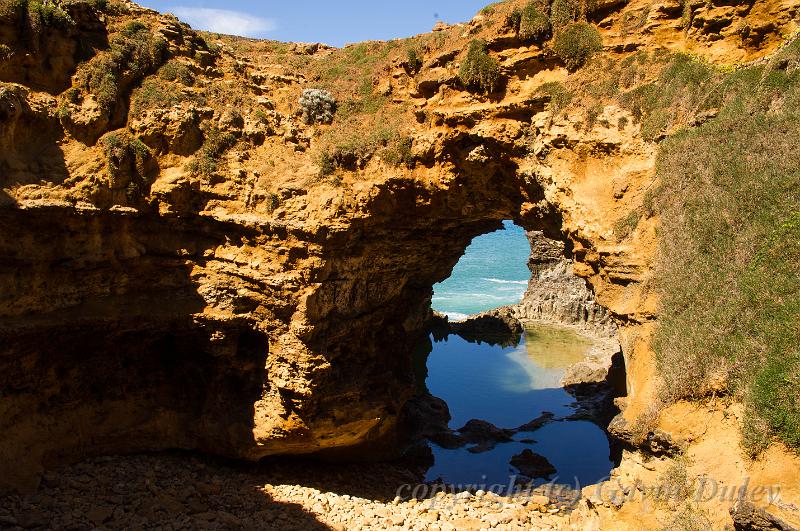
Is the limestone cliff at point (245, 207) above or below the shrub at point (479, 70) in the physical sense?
below

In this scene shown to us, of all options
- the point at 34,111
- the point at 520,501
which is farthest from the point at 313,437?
the point at 34,111

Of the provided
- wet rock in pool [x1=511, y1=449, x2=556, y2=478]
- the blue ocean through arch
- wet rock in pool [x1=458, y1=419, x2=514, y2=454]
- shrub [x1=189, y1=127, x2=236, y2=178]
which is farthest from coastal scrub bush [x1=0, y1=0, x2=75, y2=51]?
wet rock in pool [x1=511, y1=449, x2=556, y2=478]

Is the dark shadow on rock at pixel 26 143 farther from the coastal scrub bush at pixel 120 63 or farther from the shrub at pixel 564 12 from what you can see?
the shrub at pixel 564 12

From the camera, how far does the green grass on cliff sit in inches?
368

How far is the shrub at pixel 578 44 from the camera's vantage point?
1579 centimetres

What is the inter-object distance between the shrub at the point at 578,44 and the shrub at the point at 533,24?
0.51 meters

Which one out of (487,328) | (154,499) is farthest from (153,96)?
(487,328)

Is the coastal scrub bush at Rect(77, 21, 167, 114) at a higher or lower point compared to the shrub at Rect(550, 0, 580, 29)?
lower

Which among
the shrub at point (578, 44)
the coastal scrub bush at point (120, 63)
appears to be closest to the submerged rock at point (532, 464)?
the shrub at point (578, 44)

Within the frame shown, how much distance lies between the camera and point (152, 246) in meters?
16.2

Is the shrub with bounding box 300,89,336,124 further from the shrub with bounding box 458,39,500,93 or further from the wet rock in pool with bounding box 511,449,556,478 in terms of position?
the wet rock in pool with bounding box 511,449,556,478

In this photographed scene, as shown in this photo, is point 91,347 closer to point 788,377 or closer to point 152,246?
point 152,246

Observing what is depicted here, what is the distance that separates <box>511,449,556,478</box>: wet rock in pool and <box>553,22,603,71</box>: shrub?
47.1 feet

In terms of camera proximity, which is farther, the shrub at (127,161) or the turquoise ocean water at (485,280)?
the turquoise ocean water at (485,280)
